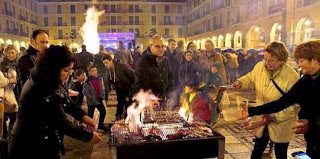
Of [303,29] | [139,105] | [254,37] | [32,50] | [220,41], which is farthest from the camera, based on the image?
[220,41]

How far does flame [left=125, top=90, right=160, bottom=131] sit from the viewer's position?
4066mm

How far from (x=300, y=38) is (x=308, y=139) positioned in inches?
833

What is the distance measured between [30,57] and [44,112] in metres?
1.76

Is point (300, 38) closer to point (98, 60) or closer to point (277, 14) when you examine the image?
point (277, 14)

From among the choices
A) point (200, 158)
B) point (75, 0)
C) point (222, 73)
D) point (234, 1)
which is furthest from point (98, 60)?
point (75, 0)

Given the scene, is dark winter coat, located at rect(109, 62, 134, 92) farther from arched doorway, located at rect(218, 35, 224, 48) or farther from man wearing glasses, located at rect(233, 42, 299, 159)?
arched doorway, located at rect(218, 35, 224, 48)

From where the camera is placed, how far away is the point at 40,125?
2.43 metres

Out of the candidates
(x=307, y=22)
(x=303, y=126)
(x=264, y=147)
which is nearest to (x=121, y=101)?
(x=264, y=147)

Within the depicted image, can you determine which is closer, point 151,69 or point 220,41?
point 151,69

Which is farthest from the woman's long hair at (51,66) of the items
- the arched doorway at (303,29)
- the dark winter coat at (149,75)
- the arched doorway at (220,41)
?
the arched doorway at (220,41)

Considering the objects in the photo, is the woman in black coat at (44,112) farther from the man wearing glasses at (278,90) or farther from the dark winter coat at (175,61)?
the dark winter coat at (175,61)

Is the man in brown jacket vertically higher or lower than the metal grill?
higher

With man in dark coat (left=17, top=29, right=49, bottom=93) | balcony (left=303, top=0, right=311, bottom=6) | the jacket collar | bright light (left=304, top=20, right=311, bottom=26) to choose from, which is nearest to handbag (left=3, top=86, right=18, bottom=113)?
man in dark coat (left=17, top=29, right=49, bottom=93)

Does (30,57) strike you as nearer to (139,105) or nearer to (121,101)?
(139,105)
